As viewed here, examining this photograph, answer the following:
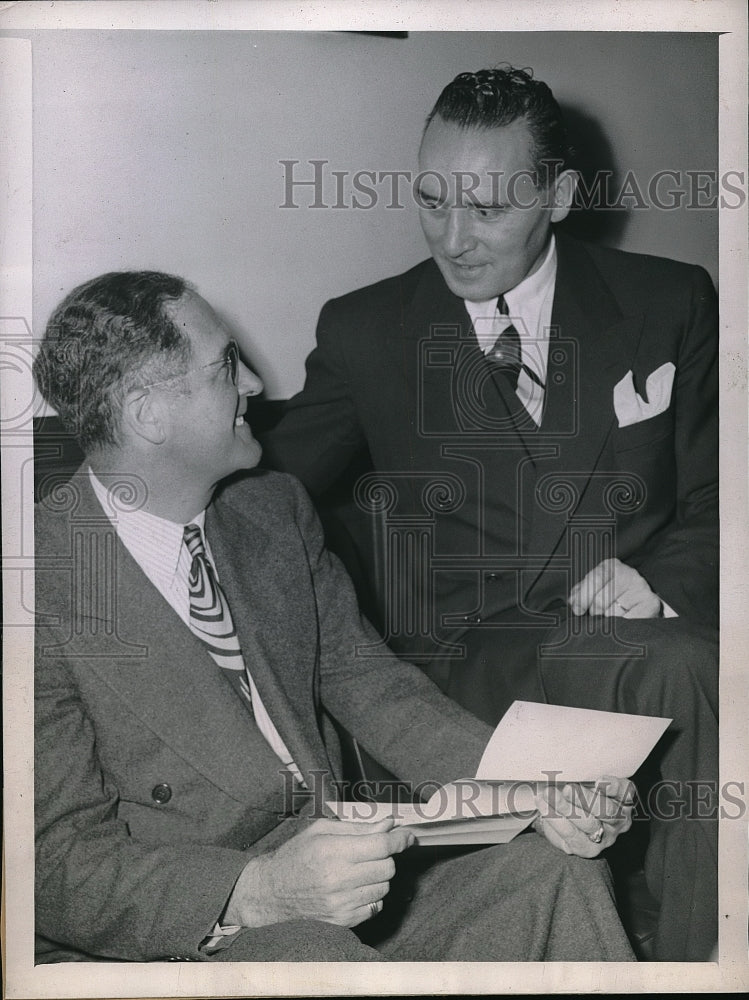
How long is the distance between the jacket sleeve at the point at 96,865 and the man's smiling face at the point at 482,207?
3.06 feet

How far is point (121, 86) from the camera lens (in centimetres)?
178

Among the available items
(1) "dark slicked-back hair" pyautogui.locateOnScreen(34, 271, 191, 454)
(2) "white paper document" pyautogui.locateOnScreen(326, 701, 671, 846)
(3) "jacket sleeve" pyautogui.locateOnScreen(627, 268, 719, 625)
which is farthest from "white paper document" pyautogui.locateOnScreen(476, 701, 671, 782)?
(1) "dark slicked-back hair" pyautogui.locateOnScreen(34, 271, 191, 454)

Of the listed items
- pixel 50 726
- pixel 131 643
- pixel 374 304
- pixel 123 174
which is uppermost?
pixel 123 174

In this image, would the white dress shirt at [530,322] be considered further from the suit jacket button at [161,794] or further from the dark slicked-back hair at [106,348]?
the suit jacket button at [161,794]

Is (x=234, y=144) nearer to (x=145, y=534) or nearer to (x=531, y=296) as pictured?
(x=531, y=296)

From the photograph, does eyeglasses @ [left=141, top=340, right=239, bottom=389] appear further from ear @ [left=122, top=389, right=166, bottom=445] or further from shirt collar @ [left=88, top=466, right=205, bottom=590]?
shirt collar @ [left=88, top=466, right=205, bottom=590]

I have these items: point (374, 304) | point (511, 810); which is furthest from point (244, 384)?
point (511, 810)

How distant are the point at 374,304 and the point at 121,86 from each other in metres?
0.54

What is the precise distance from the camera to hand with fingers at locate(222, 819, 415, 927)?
1.70 metres

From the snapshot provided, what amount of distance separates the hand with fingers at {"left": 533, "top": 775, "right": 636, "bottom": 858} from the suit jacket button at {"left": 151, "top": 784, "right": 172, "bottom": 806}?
0.60 metres

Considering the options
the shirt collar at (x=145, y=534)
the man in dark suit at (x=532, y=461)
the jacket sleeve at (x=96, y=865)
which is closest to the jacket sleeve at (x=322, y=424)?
the man in dark suit at (x=532, y=461)

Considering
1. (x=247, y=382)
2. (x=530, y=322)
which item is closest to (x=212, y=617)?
(x=247, y=382)

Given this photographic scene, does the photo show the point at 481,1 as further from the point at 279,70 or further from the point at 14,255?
the point at 14,255

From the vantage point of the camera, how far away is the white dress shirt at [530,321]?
1.83m
